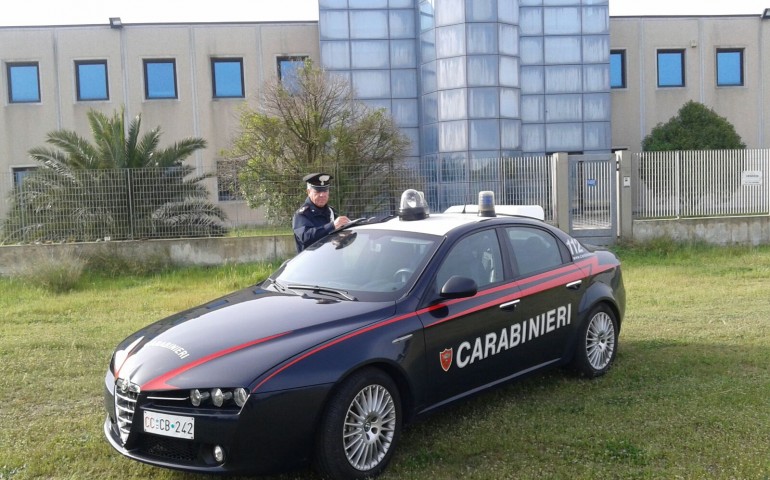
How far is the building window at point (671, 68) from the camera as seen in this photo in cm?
2994

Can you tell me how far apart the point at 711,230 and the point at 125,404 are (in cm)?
1409

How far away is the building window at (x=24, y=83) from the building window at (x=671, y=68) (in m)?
25.1

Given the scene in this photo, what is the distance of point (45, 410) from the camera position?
5.43 m

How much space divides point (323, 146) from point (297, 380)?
1326 cm

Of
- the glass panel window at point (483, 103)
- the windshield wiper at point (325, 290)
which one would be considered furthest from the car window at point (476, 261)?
the glass panel window at point (483, 103)

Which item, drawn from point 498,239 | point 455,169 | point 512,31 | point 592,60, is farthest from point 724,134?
point 498,239

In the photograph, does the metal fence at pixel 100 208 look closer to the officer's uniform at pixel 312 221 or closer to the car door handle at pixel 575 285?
the officer's uniform at pixel 312 221

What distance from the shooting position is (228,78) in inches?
1137

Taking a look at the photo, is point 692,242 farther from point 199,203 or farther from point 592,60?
point 592,60

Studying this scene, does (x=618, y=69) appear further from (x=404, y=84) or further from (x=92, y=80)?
(x=92, y=80)

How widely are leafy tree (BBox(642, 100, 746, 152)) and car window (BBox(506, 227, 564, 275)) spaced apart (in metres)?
22.8

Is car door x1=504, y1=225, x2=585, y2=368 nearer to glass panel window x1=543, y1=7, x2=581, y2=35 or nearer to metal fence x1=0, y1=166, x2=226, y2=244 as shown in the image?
metal fence x1=0, y1=166, x2=226, y2=244

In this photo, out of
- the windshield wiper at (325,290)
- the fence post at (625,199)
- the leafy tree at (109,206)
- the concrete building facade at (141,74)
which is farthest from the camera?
the concrete building facade at (141,74)

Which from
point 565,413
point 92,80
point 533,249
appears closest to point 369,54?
Answer: point 92,80
